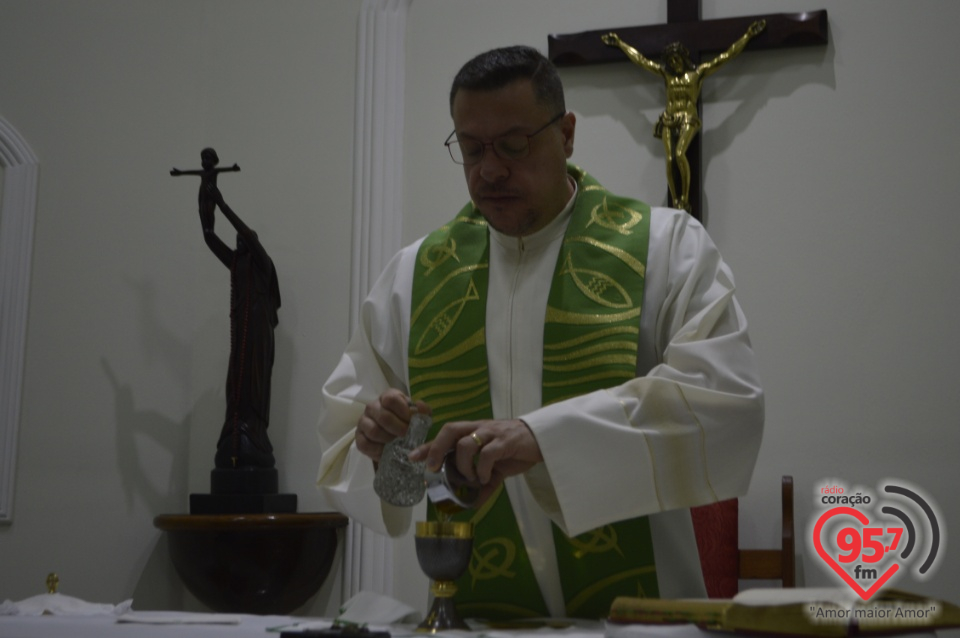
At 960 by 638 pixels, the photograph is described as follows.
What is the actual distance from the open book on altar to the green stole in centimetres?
87

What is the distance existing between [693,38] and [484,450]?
316cm

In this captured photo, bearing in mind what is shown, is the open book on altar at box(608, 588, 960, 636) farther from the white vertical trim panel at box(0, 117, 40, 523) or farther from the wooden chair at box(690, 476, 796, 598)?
the white vertical trim panel at box(0, 117, 40, 523)

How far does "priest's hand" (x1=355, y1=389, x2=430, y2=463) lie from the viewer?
2.07 meters

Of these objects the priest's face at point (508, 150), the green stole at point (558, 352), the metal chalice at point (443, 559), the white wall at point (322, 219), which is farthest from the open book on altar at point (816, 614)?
the white wall at point (322, 219)

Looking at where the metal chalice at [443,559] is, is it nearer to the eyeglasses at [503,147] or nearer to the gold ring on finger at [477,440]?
the gold ring on finger at [477,440]

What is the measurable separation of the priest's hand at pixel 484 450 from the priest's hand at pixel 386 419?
125 millimetres

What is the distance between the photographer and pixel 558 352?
2.63 meters

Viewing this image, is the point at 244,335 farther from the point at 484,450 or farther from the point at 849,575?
the point at 849,575

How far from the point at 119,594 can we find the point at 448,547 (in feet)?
11.2

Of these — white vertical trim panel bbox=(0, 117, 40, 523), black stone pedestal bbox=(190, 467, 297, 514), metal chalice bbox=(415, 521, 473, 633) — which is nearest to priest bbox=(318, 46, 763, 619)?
metal chalice bbox=(415, 521, 473, 633)

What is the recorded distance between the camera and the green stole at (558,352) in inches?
95.9

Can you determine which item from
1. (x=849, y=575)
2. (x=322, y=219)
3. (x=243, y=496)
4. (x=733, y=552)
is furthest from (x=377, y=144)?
(x=849, y=575)

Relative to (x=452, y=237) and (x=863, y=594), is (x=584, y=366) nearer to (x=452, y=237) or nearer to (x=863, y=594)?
(x=452, y=237)

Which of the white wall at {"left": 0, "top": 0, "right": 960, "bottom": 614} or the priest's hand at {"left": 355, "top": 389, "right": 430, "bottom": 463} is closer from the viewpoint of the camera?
the priest's hand at {"left": 355, "top": 389, "right": 430, "bottom": 463}
